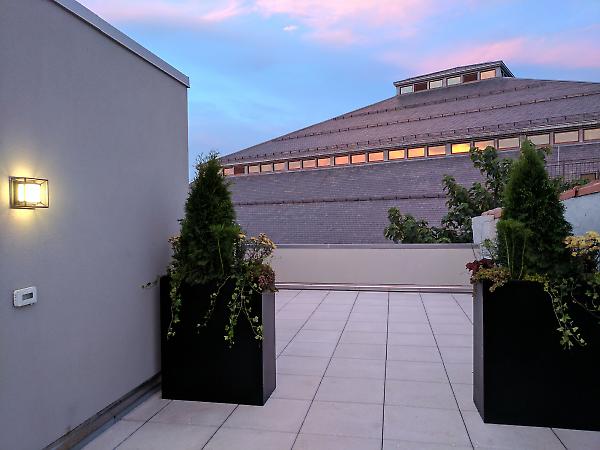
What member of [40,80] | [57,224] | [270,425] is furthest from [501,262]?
[40,80]

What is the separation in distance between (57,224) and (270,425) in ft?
6.11

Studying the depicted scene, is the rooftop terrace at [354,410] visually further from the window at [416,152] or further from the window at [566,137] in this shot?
the window at [416,152]

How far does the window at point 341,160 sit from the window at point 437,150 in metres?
3.76

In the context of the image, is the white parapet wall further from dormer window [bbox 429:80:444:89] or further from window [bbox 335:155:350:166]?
dormer window [bbox 429:80:444:89]

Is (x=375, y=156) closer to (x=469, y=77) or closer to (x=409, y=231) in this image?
(x=409, y=231)

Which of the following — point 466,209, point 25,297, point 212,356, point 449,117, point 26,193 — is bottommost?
point 212,356

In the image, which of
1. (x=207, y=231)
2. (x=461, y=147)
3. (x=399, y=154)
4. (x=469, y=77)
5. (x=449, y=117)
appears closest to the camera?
(x=207, y=231)

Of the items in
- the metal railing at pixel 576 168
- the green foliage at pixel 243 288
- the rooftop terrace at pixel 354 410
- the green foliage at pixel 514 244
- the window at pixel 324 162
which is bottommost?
the rooftop terrace at pixel 354 410

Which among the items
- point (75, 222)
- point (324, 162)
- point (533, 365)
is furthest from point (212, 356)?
point (324, 162)

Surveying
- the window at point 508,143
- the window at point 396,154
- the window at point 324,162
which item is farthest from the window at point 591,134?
the window at point 324,162

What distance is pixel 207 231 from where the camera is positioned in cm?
303

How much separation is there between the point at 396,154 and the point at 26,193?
17.6 meters

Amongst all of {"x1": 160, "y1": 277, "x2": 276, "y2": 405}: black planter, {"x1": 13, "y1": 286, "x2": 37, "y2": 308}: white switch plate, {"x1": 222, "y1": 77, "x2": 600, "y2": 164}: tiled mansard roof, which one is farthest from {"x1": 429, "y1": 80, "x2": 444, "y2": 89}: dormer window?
{"x1": 13, "y1": 286, "x2": 37, "y2": 308}: white switch plate

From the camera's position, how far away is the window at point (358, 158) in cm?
1907
